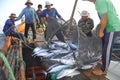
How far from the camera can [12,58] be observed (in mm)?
8930

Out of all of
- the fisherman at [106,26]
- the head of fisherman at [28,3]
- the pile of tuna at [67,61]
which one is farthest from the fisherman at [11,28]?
the fisherman at [106,26]

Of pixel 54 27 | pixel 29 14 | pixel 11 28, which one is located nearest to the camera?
pixel 54 27

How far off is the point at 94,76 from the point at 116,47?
5935 mm

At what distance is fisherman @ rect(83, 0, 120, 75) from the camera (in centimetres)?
659

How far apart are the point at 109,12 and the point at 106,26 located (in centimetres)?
33

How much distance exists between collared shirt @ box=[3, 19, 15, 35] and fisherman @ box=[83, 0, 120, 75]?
7575mm

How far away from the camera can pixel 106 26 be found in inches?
267

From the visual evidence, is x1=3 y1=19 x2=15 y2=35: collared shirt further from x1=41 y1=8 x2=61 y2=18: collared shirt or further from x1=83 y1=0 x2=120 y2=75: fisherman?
x1=83 y1=0 x2=120 y2=75: fisherman

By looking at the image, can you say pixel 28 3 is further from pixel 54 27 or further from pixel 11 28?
pixel 54 27

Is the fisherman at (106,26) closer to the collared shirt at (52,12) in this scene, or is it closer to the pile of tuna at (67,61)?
the pile of tuna at (67,61)

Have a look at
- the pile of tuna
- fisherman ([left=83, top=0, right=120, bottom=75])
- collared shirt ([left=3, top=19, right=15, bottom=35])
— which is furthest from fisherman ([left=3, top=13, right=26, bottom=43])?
fisherman ([left=83, top=0, right=120, bottom=75])

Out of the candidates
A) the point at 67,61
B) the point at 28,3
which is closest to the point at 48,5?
the point at 28,3

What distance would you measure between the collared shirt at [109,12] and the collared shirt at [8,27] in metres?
7.66

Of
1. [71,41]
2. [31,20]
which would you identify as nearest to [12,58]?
[71,41]
